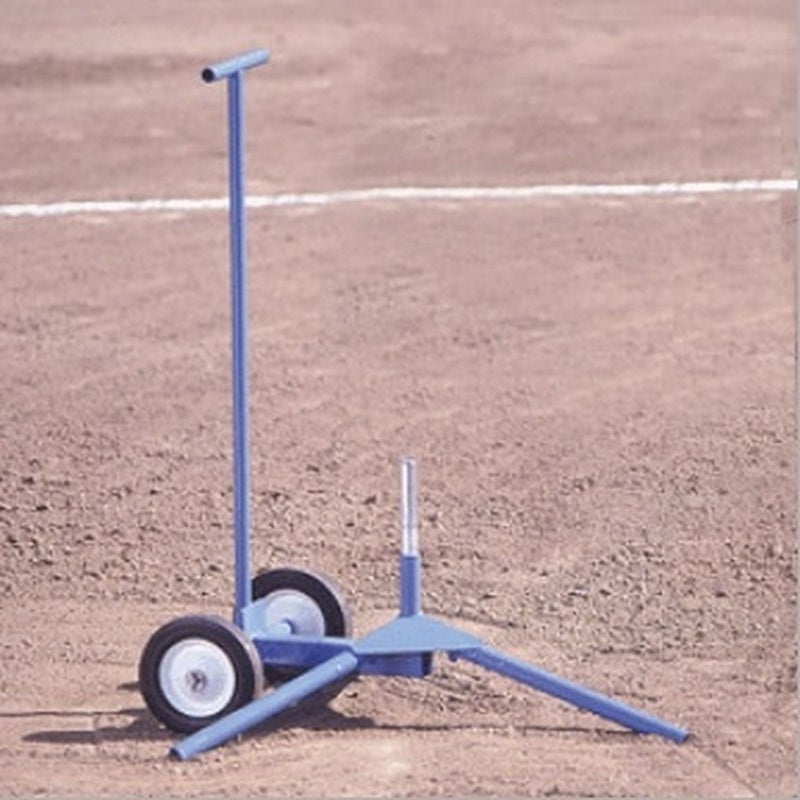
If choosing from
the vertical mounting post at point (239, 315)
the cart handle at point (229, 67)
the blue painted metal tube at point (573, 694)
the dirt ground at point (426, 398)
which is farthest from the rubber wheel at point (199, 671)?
the cart handle at point (229, 67)

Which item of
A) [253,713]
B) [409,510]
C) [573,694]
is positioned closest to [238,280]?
[409,510]

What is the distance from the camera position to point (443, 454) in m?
10.8

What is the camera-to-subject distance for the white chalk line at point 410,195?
48.3 ft

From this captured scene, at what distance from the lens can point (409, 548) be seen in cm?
801

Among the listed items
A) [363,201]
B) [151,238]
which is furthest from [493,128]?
[151,238]

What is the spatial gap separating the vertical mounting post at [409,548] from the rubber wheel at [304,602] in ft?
1.10

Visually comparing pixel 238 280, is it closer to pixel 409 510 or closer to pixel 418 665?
pixel 409 510

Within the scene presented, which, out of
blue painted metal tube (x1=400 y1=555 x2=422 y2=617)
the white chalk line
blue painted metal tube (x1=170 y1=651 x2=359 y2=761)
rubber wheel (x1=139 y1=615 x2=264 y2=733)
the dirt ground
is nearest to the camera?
blue painted metal tube (x1=170 y1=651 x2=359 y2=761)

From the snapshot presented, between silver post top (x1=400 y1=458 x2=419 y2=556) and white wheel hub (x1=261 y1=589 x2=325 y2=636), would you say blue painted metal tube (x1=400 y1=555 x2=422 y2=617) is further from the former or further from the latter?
white wheel hub (x1=261 y1=589 x2=325 y2=636)

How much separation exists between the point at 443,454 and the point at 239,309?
287 cm

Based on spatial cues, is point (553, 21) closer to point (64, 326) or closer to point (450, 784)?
point (64, 326)

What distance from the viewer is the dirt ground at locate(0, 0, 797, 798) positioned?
8.16m

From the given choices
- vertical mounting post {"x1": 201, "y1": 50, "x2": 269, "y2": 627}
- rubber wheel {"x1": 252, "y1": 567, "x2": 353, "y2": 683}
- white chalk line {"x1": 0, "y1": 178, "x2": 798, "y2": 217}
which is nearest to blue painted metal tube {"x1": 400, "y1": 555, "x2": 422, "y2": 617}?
rubber wheel {"x1": 252, "y1": 567, "x2": 353, "y2": 683}

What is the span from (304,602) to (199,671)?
0.60m
